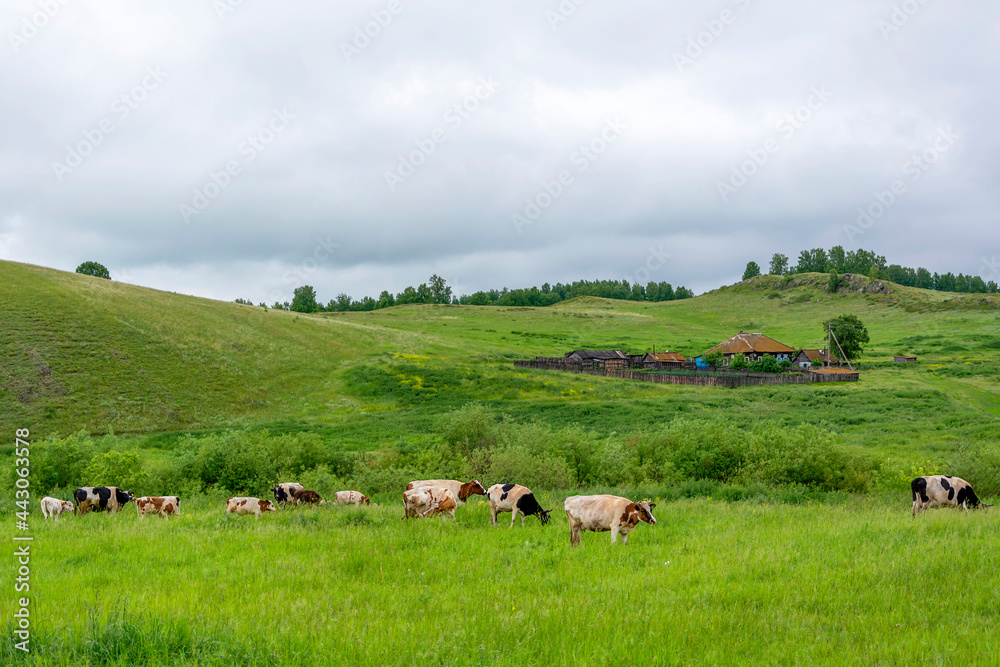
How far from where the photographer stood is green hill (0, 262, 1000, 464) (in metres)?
42.2

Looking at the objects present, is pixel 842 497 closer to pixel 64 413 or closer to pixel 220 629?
pixel 220 629

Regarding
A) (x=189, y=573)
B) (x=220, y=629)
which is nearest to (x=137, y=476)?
(x=189, y=573)

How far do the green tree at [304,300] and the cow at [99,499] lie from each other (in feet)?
443

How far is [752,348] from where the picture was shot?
95.9 metres

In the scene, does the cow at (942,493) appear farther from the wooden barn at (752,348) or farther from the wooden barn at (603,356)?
the wooden barn at (752,348)

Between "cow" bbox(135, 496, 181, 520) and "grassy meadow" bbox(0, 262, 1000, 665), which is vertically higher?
"grassy meadow" bbox(0, 262, 1000, 665)

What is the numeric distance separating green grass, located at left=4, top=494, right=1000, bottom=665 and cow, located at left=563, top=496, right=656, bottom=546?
0.38 meters

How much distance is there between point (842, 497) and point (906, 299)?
578ft

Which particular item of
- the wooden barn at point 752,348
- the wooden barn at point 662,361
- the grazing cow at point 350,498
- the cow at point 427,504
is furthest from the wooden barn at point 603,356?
the cow at point 427,504

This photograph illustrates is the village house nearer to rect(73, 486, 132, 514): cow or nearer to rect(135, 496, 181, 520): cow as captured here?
rect(135, 496, 181, 520): cow

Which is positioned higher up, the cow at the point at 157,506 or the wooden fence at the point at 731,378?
the wooden fence at the point at 731,378

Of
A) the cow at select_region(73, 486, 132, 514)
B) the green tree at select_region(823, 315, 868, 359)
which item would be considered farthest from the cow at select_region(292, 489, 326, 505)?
the green tree at select_region(823, 315, 868, 359)

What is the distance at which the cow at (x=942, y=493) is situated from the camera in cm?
1616

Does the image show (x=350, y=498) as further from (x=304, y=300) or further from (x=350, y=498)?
(x=304, y=300)
